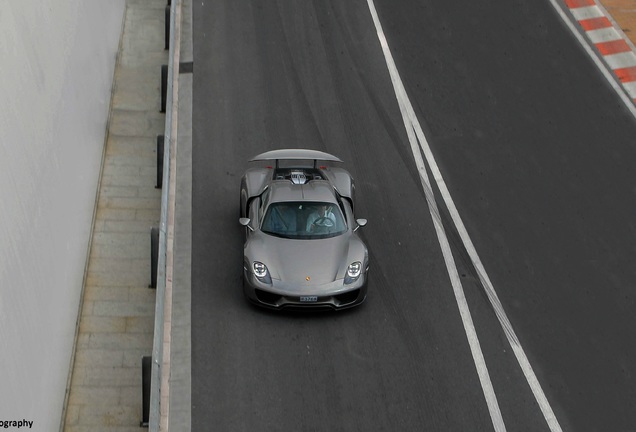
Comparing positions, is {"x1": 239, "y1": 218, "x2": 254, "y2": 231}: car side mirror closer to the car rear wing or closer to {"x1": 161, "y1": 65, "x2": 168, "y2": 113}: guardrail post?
the car rear wing

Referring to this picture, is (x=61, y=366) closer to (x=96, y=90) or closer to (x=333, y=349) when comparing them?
(x=333, y=349)

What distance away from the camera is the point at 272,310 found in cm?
1462

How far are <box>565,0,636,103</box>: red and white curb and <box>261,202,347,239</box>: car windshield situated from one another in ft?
27.1

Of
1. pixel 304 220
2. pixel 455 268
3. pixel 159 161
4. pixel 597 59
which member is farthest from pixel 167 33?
pixel 597 59

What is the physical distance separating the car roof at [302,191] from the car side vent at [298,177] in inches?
3.7

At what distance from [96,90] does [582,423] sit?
8933mm

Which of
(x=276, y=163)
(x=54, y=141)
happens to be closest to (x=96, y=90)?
(x=276, y=163)

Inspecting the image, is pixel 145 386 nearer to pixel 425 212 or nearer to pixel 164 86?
pixel 425 212

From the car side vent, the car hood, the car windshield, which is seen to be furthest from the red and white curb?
the car hood

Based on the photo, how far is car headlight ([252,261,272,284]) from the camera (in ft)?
46.8

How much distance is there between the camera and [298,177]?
15.9 metres

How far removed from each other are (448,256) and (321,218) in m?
2.19

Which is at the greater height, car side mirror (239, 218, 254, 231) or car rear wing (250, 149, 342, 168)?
car rear wing (250, 149, 342, 168)

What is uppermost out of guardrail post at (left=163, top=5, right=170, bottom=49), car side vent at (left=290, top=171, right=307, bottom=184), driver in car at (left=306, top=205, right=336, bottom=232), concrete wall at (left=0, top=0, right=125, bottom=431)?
concrete wall at (left=0, top=0, right=125, bottom=431)
